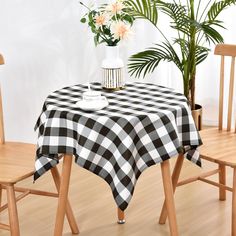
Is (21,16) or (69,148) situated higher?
(21,16)

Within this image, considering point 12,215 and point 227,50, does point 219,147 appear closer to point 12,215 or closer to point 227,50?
point 227,50

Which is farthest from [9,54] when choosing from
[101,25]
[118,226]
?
[118,226]

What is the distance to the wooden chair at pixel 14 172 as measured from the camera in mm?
2859

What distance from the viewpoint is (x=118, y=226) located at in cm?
338

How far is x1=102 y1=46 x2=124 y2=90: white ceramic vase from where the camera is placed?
308 cm

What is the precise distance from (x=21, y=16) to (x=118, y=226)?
1.51 metres

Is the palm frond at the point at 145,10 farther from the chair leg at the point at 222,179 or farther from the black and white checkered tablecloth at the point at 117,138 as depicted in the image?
the black and white checkered tablecloth at the point at 117,138

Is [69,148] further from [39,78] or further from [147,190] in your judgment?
[39,78]

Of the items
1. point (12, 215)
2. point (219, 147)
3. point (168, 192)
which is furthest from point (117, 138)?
point (219, 147)

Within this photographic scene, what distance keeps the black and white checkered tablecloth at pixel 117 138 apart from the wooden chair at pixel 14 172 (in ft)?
0.33

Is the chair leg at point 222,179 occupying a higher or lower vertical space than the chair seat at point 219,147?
lower

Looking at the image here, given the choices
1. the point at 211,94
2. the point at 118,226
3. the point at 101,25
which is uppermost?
the point at 101,25

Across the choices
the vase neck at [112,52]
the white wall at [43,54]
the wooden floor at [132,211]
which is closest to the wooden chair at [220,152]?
the wooden floor at [132,211]

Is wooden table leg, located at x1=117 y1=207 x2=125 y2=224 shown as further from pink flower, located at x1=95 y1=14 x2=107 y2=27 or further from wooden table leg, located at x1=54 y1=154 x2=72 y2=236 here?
pink flower, located at x1=95 y1=14 x2=107 y2=27
